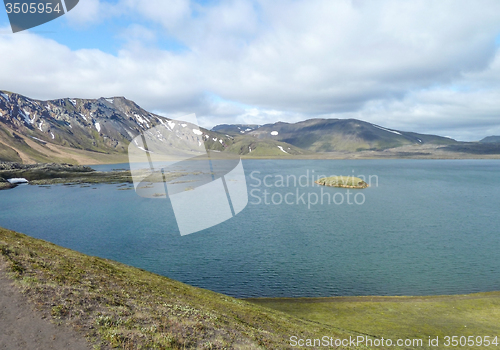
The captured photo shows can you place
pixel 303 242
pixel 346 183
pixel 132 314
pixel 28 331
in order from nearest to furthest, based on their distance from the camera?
pixel 28 331
pixel 132 314
pixel 303 242
pixel 346 183

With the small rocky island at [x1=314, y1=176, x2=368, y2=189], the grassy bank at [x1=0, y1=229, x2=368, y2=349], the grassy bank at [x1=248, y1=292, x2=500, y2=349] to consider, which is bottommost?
the grassy bank at [x1=248, y1=292, x2=500, y2=349]

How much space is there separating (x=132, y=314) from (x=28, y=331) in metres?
4.47

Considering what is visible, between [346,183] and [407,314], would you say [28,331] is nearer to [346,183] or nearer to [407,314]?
[407,314]

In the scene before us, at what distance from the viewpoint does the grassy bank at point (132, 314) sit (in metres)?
13.6

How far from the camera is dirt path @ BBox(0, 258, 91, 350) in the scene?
39.4ft

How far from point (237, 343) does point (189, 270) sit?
25.0 m

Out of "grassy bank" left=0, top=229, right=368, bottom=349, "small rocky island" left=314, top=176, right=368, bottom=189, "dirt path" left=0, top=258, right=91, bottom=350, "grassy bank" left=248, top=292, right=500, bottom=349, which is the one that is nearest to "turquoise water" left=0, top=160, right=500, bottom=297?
"grassy bank" left=248, top=292, right=500, bottom=349

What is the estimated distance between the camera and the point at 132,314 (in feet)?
51.1

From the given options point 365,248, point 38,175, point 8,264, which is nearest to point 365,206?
point 365,248

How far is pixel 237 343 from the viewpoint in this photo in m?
14.5

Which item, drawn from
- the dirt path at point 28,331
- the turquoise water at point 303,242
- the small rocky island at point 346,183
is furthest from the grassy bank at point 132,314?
the small rocky island at point 346,183

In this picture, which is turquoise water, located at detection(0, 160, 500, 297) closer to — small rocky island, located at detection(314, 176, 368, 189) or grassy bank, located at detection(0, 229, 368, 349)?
grassy bank, located at detection(0, 229, 368, 349)

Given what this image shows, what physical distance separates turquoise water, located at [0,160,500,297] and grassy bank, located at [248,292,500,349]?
271 cm

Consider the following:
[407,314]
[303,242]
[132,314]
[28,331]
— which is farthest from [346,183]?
[28,331]
